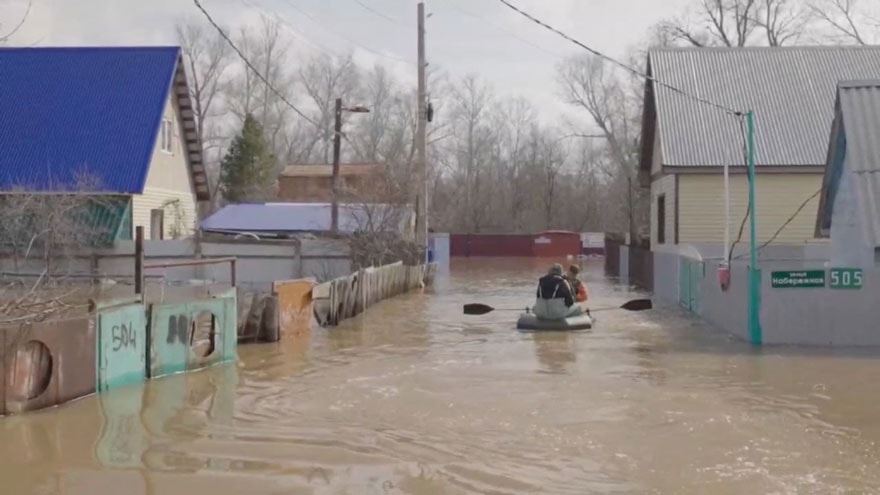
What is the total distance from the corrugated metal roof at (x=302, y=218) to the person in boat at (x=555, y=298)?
15.0m

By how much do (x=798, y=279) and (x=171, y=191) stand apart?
24.6m

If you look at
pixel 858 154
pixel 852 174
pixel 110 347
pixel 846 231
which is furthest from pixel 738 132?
pixel 110 347

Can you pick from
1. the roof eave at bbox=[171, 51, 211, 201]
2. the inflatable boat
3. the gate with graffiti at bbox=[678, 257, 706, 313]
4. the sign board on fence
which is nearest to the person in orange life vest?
the inflatable boat

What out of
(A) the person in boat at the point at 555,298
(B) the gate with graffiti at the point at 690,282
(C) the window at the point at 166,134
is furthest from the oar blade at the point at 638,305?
(C) the window at the point at 166,134

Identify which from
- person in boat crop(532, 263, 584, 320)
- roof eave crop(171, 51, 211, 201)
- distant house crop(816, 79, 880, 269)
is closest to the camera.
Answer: distant house crop(816, 79, 880, 269)

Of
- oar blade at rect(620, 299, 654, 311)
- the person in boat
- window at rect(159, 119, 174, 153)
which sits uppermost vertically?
window at rect(159, 119, 174, 153)

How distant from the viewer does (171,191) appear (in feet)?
120

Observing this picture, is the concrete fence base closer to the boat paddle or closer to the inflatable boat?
the inflatable boat

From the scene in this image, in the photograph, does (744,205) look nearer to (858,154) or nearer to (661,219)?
(661,219)

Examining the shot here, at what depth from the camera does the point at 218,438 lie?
10.7 m

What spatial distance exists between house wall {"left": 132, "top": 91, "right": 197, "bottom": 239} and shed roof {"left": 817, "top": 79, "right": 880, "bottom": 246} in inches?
839

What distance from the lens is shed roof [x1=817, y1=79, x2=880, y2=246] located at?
17.8m

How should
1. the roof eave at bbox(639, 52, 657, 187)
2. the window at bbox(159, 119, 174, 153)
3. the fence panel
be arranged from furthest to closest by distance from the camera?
1. the window at bbox(159, 119, 174, 153)
2. the roof eave at bbox(639, 52, 657, 187)
3. the fence panel

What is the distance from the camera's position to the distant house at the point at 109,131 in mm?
32719
